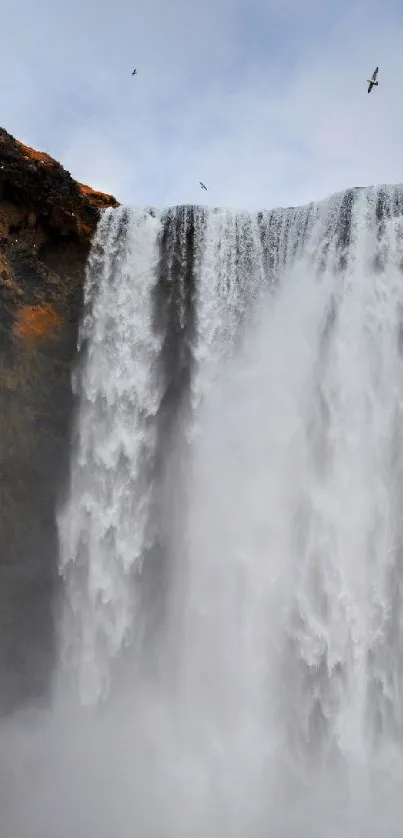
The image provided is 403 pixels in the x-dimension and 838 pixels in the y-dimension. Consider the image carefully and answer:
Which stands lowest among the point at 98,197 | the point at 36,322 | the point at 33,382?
the point at 33,382

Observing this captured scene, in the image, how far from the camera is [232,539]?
40.1 feet

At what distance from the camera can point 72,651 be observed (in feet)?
40.3

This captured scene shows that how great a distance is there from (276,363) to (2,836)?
366 inches

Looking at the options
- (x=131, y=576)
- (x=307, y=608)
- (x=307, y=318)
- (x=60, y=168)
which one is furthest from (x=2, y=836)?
(x=60, y=168)

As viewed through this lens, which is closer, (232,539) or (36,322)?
(232,539)

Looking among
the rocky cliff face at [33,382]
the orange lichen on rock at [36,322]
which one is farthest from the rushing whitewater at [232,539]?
the orange lichen on rock at [36,322]

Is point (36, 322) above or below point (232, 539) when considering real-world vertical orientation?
above

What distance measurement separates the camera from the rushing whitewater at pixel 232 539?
10.2m

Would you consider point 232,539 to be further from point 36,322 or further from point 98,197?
point 98,197

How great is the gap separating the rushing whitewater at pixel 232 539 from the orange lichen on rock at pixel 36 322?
74 centimetres

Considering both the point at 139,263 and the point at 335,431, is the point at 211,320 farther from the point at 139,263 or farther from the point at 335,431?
the point at 335,431

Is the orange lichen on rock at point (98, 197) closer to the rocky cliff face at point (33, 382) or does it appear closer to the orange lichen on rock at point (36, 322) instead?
the rocky cliff face at point (33, 382)

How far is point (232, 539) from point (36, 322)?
6001 millimetres

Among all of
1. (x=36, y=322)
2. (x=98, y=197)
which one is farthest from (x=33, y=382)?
(x=98, y=197)
